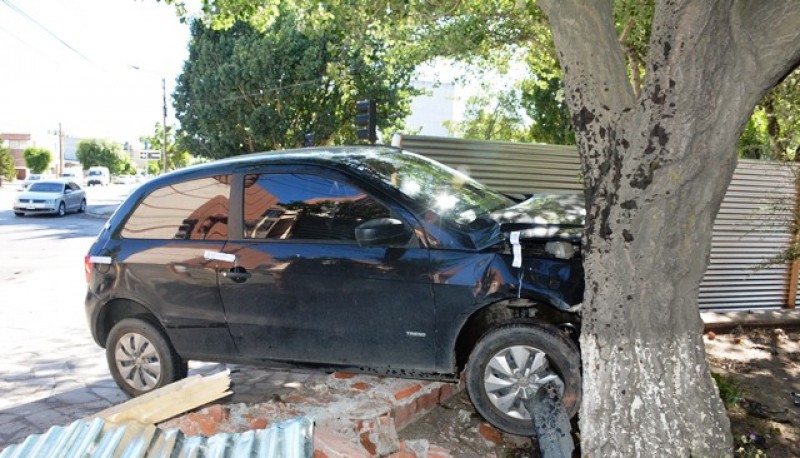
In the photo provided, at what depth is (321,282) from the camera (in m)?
3.99

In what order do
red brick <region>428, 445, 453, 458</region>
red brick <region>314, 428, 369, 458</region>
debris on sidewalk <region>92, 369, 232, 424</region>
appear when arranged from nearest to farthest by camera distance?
red brick <region>314, 428, 369, 458</region> < debris on sidewalk <region>92, 369, 232, 424</region> < red brick <region>428, 445, 453, 458</region>

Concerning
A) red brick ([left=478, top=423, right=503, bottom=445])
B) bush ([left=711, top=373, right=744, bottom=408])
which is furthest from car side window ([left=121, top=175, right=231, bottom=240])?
bush ([left=711, top=373, right=744, bottom=408])

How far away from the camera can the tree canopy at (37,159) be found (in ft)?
274

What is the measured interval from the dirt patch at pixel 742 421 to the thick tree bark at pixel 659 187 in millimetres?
666

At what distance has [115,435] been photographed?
2.50 meters

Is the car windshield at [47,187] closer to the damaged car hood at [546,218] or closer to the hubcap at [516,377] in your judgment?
the damaged car hood at [546,218]

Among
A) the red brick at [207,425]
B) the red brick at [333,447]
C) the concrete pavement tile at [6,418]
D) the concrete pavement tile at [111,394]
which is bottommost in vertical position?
the concrete pavement tile at [6,418]

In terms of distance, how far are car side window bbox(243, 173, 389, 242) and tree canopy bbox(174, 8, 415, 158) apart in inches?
711

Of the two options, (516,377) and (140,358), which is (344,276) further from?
(140,358)

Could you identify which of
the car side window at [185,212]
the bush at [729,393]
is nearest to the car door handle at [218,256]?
the car side window at [185,212]

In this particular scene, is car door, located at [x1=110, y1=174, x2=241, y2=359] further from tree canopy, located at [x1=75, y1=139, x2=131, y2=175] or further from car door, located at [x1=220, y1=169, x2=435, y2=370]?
tree canopy, located at [x1=75, y1=139, x2=131, y2=175]

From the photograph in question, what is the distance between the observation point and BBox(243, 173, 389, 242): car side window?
402 cm

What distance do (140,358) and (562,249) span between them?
3.14 m

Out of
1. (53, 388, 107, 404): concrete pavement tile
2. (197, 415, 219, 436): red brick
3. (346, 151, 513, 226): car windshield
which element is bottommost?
(53, 388, 107, 404): concrete pavement tile
